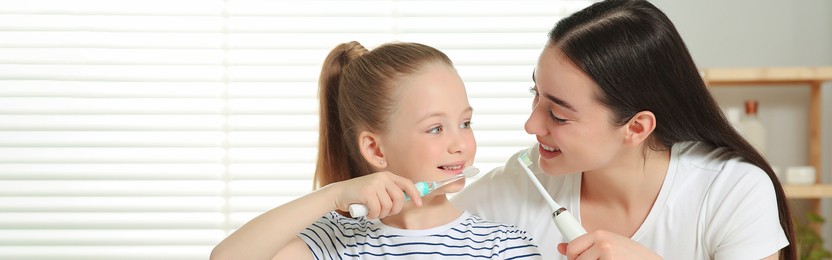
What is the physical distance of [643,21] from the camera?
155cm

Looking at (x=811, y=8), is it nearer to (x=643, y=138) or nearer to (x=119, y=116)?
(x=643, y=138)

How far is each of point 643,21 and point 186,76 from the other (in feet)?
5.34

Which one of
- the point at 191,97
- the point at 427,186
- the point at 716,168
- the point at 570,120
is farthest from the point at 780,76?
the point at 191,97

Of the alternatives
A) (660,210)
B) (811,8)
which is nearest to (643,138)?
(660,210)

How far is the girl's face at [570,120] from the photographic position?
1.54 meters

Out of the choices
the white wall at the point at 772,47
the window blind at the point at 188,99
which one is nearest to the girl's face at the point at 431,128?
the window blind at the point at 188,99

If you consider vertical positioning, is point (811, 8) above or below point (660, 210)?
above

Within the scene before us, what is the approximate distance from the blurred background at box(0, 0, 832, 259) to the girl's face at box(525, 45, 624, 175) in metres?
1.16

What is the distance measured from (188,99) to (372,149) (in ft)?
4.65

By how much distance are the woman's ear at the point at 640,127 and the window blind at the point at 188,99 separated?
3.83ft

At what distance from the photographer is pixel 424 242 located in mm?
1458

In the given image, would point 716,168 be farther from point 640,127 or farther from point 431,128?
point 431,128

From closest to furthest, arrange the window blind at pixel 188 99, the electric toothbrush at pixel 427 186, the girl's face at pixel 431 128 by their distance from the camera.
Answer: the electric toothbrush at pixel 427 186, the girl's face at pixel 431 128, the window blind at pixel 188 99

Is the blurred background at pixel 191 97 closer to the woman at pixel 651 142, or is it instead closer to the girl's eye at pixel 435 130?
the woman at pixel 651 142
